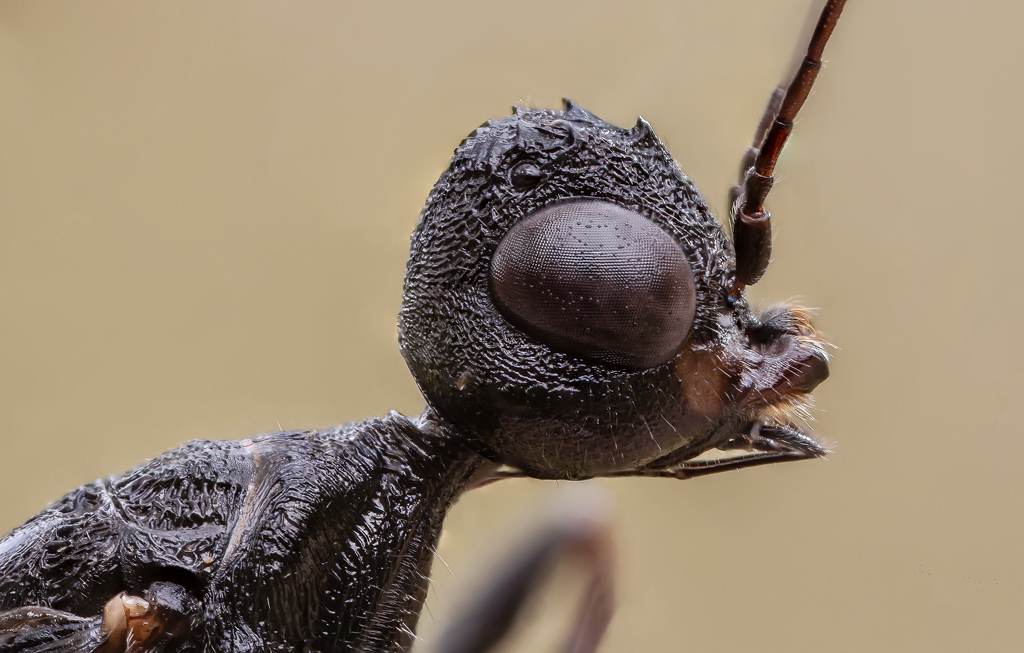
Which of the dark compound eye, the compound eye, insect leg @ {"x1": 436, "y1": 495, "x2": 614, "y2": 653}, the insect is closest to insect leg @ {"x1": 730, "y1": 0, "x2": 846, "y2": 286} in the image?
the insect

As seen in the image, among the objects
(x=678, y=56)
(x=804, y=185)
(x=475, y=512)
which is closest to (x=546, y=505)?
(x=475, y=512)

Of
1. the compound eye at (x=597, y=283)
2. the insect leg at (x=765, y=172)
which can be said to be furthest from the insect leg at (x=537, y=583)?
the insect leg at (x=765, y=172)

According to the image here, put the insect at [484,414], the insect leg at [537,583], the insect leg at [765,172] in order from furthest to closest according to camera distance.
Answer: the insect leg at [537,583]
the insect at [484,414]
the insect leg at [765,172]

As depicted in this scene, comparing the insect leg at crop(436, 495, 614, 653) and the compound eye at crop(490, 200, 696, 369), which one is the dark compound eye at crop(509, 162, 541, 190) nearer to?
the compound eye at crop(490, 200, 696, 369)

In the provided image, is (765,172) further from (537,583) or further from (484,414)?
(537,583)

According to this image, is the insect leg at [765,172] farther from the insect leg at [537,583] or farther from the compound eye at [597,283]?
the insect leg at [537,583]

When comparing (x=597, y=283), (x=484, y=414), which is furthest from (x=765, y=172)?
(x=484, y=414)
